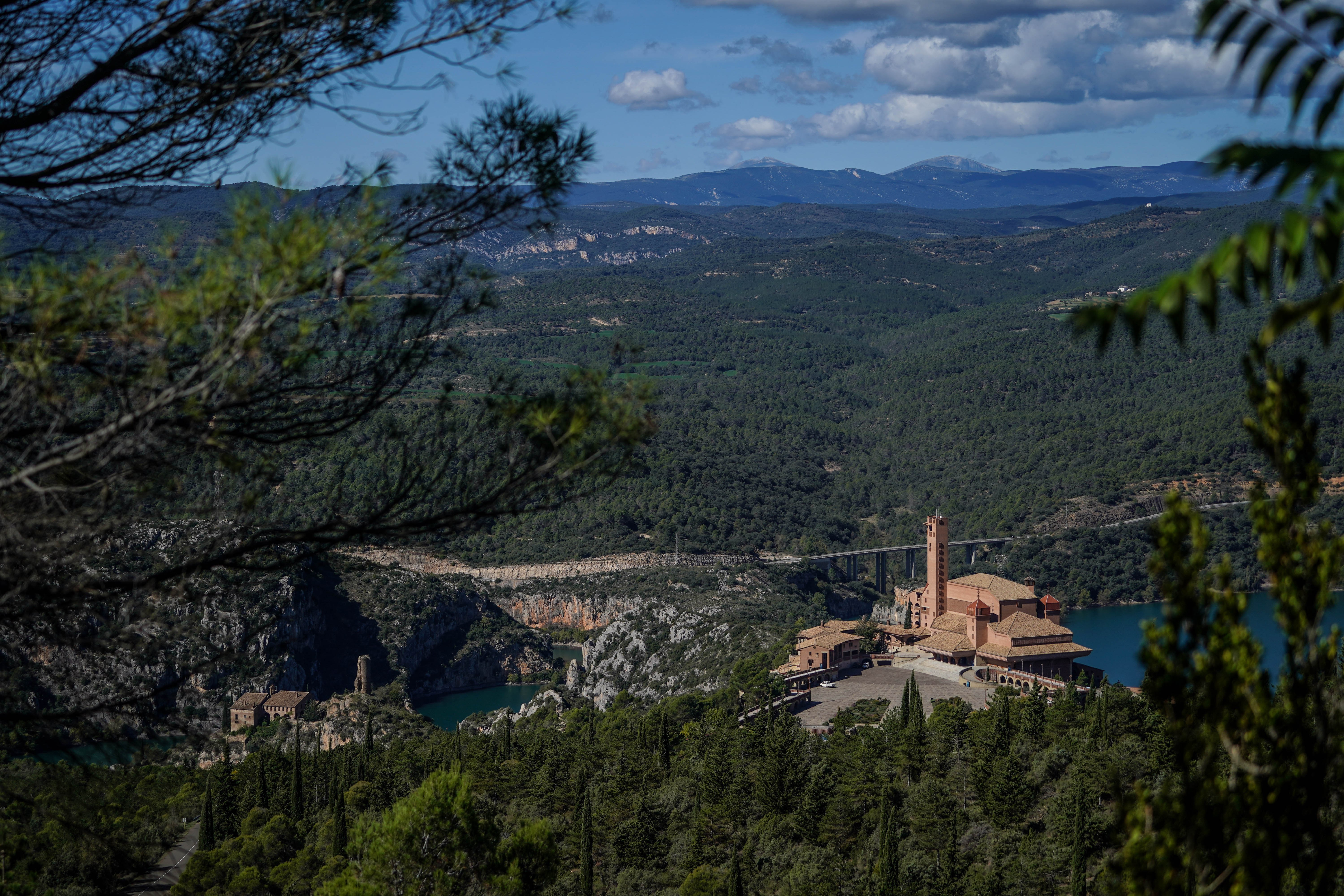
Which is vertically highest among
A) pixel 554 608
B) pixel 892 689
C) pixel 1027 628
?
pixel 1027 628

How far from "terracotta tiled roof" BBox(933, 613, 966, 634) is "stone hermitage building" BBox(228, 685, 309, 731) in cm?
2308

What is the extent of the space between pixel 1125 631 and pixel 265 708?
41.7 meters

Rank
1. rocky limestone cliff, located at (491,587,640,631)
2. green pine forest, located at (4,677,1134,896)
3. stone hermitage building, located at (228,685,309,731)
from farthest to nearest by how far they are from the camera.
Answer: rocky limestone cliff, located at (491,587,640,631), stone hermitage building, located at (228,685,309,731), green pine forest, located at (4,677,1134,896)

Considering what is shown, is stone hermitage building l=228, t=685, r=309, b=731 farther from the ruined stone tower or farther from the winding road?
the winding road

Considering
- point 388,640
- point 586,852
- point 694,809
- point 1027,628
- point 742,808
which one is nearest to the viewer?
point 586,852

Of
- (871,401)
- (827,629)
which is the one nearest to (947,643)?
(827,629)

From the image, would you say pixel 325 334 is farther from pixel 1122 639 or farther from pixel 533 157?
pixel 1122 639

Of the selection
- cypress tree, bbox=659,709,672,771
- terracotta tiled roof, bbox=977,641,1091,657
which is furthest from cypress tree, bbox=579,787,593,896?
terracotta tiled roof, bbox=977,641,1091,657

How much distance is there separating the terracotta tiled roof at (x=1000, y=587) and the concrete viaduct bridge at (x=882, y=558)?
959 inches

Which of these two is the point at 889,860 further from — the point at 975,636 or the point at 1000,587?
the point at 1000,587

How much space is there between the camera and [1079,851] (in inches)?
607

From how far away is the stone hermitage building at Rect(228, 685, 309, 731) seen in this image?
41.0 m

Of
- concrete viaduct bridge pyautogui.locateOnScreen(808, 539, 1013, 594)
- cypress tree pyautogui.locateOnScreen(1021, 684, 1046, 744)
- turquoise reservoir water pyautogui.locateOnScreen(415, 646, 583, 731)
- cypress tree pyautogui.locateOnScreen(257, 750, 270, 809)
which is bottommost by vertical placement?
turquoise reservoir water pyautogui.locateOnScreen(415, 646, 583, 731)

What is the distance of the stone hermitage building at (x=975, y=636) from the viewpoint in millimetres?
38875
